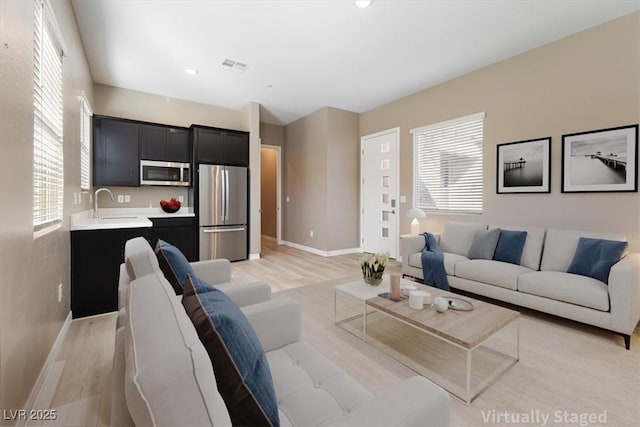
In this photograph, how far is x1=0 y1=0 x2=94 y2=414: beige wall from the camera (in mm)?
1267

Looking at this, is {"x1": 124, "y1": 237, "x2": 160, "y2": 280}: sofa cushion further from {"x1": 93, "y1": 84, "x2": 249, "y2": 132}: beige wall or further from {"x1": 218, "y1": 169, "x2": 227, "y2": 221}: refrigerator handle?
{"x1": 93, "y1": 84, "x2": 249, "y2": 132}: beige wall

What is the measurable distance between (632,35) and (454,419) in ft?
12.7

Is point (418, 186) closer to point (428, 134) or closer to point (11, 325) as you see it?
point (428, 134)

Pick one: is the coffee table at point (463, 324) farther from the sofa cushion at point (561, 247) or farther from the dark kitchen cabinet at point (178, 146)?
the dark kitchen cabinet at point (178, 146)

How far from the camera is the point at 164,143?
4.80 m

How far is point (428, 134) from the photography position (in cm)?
473

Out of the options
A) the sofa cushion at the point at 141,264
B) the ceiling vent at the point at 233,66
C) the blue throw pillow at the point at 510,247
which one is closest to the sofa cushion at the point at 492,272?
the blue throw pillow at the point at 510,247

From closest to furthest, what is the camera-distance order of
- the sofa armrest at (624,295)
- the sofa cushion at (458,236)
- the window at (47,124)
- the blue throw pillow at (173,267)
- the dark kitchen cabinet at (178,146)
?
the blue throw pillow at (173,267) < the window at (47,124) < the sofa armrest at (624,295) < the sofa cushion at (458,236) < the dark kitchen cabinet at (178,146)

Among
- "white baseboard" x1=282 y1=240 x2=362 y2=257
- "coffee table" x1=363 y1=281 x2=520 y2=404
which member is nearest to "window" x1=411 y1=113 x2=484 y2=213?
"white baseboard" x1=282 y1=240 x2=362 y2=257

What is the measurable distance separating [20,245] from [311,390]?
63.3 inches

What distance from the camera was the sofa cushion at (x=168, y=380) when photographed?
0.50m

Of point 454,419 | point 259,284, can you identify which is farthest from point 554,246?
point 259,284

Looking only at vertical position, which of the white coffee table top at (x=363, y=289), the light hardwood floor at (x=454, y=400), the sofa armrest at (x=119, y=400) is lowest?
the light hardwood floor at (x=454, y=400)

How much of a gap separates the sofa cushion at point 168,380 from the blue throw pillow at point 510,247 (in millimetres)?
3519
